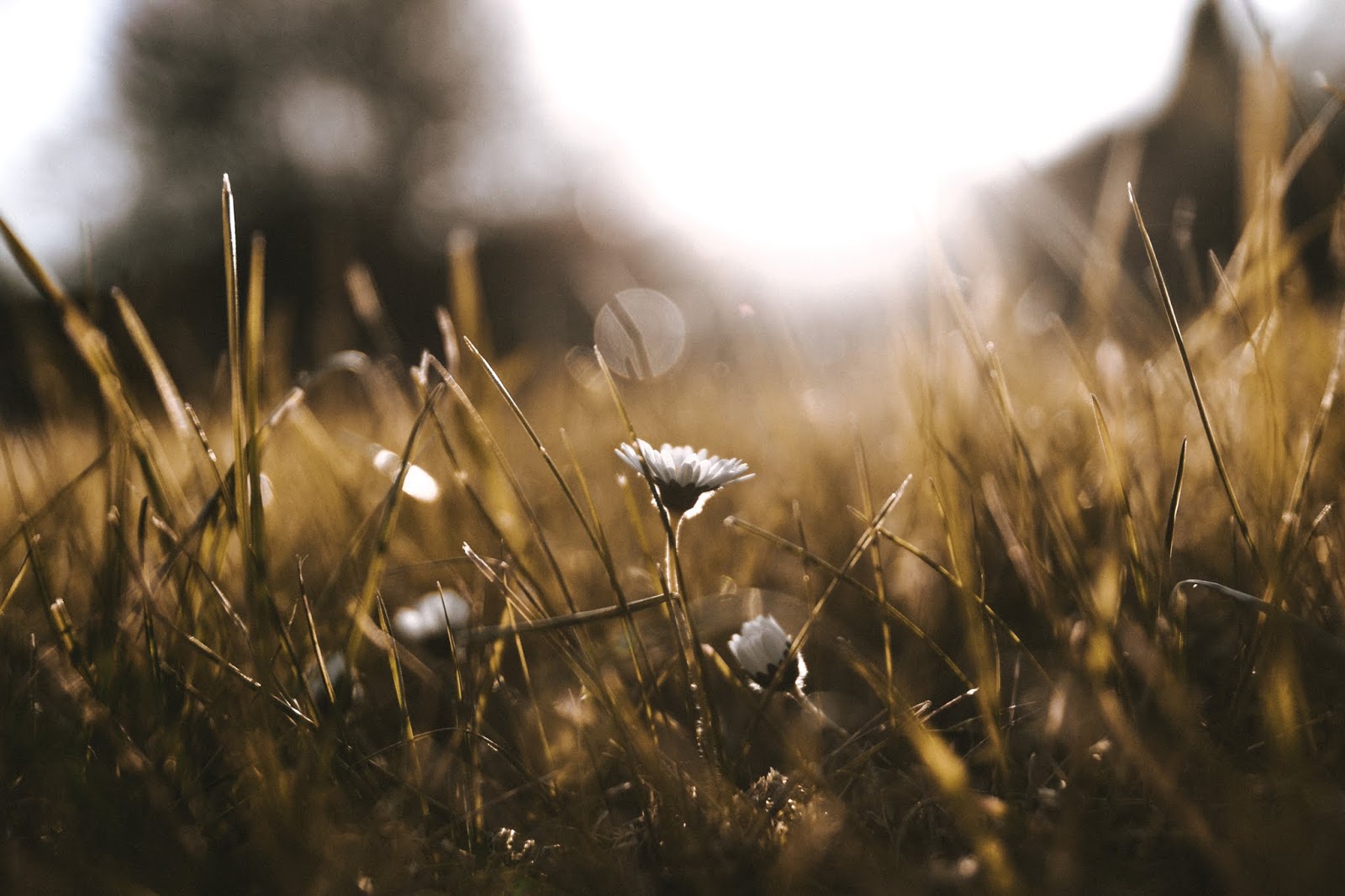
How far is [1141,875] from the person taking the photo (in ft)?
1.51

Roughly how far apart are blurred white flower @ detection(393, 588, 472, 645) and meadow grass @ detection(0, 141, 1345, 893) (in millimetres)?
12

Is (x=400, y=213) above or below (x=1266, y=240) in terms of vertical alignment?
below

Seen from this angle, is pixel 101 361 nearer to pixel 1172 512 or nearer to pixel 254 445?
pixel 254 445

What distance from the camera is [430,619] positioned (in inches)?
34.0

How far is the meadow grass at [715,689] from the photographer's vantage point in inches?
18.7

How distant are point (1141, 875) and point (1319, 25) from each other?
1570 mm

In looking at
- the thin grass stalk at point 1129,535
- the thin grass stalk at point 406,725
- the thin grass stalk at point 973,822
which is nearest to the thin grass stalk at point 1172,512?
the thin grass stalk at point 1129,535

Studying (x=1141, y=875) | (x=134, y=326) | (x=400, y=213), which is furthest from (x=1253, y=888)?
(x=400, y=213)

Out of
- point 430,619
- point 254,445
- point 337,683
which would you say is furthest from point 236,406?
point 430,619

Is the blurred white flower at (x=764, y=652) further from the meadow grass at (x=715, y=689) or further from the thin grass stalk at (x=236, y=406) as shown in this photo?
the thin grass stalk at (x=236, y=406)

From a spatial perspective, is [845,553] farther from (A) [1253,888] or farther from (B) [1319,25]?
(B) [1319,25]

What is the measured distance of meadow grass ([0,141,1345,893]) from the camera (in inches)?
18.7

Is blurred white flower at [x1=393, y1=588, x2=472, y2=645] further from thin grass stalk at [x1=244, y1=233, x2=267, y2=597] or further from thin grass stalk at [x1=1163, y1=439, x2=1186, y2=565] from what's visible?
thin grass stalk at [x1=1163, y1=439, x2=1186, y2=565]

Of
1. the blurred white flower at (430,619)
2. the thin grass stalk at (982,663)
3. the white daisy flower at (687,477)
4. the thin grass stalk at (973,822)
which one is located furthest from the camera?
the blurred white flower at (430,619)
